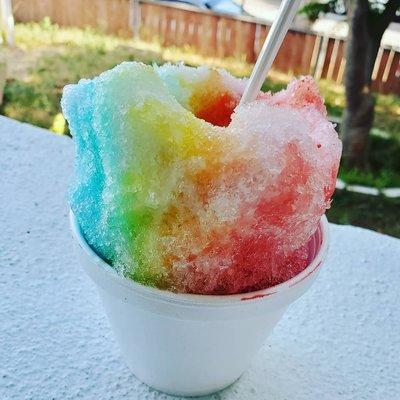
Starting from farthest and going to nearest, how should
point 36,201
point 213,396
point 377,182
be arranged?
point 377,182
point 36,201
point 213,396

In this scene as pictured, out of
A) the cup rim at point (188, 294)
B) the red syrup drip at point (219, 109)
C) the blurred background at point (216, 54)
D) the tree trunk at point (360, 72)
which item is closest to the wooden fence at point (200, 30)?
the blurred background at point (216, 54)

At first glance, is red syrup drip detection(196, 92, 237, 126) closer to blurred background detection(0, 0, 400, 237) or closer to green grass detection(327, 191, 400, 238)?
green grass detection(327, 191, 400, 238)

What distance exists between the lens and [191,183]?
479 mm

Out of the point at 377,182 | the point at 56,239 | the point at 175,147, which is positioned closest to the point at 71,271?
the point at 56,239

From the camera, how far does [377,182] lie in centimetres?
226

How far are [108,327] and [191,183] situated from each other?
0.32m

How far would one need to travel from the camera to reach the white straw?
0.52 m

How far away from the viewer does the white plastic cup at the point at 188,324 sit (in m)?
0.52

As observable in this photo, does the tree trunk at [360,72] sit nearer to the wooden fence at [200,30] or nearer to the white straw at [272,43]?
the wooden fence at [200,30]

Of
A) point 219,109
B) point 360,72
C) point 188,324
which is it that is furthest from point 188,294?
point 360,72

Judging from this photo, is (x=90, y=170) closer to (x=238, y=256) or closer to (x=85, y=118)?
(x=85, y=118)

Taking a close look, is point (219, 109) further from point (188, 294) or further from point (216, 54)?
point (216, 54)

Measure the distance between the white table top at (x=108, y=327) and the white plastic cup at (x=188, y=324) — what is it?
1.7 inches

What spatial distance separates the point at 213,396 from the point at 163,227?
257 mm
